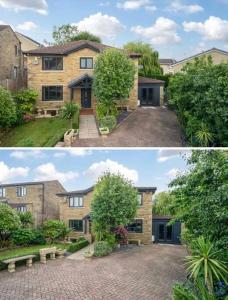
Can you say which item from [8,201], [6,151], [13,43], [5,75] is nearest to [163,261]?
[6,151]

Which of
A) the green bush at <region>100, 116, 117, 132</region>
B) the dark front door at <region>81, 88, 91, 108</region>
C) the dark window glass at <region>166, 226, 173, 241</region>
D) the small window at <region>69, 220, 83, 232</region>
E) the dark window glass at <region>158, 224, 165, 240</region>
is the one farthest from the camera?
the dark front door at <region>81, 88, 91, 108</region>

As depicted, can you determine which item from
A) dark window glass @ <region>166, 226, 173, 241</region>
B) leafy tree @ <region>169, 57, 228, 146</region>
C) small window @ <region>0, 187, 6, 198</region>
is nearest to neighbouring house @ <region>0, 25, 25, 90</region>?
small window @ <region>0, 187, 6, 198</region>

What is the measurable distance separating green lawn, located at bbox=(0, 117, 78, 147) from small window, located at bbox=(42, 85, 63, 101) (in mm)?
2523

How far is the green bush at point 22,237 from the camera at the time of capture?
72.5 ft

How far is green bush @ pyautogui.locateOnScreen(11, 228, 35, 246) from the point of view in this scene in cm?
2211

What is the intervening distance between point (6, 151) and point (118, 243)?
10.7 meters

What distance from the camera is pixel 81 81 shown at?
1151 inches

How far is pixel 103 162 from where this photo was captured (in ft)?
66.7

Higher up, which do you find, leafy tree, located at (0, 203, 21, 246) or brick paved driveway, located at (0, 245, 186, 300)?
leafy tree, located at (0, 203, 21, 246)

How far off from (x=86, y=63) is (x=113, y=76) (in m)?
5.46

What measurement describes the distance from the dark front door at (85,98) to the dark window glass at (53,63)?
8.98 feet

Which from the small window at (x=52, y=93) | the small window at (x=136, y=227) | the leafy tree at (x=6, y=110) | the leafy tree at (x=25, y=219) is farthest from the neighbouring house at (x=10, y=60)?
the small window at (x=136, y=227)

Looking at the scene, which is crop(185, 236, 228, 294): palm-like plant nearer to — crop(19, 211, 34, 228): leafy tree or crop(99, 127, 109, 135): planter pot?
crop(99, 127, 109, 135): planter pot

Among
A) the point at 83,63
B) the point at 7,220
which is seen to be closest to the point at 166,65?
the point at 83,63
